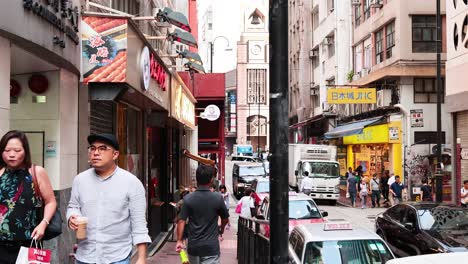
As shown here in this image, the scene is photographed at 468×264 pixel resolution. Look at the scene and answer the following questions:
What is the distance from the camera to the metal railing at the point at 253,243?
26.7ft

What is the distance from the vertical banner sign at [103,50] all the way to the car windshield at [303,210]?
6343mm

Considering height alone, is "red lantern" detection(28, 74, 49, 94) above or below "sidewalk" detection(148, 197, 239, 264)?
above

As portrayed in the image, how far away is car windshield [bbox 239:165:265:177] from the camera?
36.0 m

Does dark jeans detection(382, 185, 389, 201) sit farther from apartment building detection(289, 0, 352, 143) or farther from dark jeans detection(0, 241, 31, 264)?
dark jeans detection(0, 241, 31, 264)

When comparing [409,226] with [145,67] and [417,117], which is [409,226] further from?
[417,117]

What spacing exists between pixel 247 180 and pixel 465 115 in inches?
582

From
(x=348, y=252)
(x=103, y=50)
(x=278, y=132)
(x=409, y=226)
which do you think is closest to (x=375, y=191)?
(x=409, y=226)

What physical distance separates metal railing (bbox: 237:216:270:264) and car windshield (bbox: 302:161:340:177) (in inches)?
817

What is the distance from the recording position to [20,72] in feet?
28.2

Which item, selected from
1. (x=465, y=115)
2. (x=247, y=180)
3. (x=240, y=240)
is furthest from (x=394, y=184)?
(x=240, y=240)

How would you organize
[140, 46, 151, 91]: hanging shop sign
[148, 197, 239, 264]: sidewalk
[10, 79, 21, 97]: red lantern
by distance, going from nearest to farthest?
[10, 79, 21, 97]: red lantern → [140, 46, 151, 91]: hanging shop sign → [148, 197, 239, 264]: sidewalk

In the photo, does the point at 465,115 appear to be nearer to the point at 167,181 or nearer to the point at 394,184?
the point at 394,184


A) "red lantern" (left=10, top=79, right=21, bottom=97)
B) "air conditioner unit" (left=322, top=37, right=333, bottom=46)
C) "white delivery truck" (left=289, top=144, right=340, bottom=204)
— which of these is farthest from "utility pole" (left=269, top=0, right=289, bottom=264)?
"air conditioner unit" (left=322, top=37, right=333, bottom=46)

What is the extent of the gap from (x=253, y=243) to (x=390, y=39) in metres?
25.9
